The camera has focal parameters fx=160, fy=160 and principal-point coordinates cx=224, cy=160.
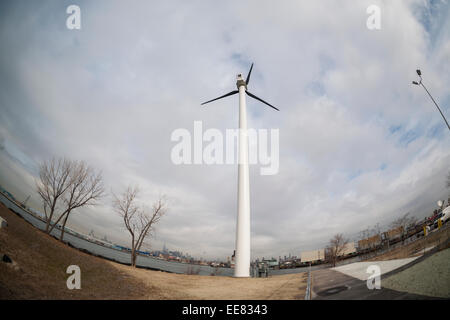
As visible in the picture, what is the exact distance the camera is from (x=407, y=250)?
7352 mm

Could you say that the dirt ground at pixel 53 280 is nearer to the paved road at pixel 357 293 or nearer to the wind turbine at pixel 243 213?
the paved road at pixel 357 293

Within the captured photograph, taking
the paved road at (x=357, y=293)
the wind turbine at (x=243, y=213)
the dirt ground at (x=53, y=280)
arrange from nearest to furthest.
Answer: the paved road at (x=357, y=293) → the dirt ground at (x=53, y=280) → the wind turbine at (x=243, y=213)

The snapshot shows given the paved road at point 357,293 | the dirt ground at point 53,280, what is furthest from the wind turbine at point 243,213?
the paved road at point 357,293

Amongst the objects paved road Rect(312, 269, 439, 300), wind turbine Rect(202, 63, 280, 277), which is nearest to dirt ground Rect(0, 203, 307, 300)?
paved road Rect(312, 269, 439, 300)

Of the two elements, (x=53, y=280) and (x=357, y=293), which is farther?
(x=53, y=280)

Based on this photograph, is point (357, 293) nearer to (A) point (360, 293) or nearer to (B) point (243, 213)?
(A) point (360, 293)

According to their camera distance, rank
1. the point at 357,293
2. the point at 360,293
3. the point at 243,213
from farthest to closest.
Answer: the point at 243,213 → the point at 357,293 → the point at 360,293

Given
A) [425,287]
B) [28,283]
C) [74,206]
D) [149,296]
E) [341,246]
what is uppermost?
Answer: [74,206]

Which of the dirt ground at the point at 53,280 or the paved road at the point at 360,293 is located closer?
the paved road at the point at 360,293

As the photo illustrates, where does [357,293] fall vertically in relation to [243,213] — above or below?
below

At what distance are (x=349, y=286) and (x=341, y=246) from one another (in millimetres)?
51100

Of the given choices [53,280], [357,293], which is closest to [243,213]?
[357,293]
